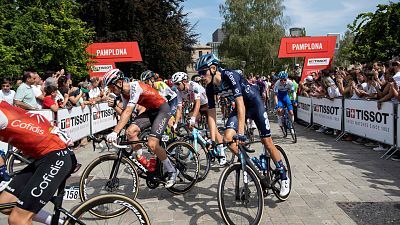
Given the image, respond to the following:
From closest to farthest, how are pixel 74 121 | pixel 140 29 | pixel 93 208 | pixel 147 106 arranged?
1. pixel 93 208
2. pixel 147 106
3. pixel 74 121
4. pixel 140 29

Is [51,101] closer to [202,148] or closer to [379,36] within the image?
[202,148]

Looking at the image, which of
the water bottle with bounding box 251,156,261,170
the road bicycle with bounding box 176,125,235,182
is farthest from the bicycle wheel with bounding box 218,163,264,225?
the road bicycle with bounding box 176,125,235,182

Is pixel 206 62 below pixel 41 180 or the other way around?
the other way around

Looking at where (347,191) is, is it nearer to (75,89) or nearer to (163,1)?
(75,89)

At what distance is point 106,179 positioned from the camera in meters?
5.03

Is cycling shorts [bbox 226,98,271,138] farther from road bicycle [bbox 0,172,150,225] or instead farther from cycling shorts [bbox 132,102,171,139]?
road bicycle [bbox 0,172,150,225]

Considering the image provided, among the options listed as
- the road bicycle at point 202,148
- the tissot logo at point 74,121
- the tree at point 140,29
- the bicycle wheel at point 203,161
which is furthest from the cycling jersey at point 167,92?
the tree at point 140,29

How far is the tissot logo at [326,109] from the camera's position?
11828 mm

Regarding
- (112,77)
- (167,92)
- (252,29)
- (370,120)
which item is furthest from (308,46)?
(252,29)

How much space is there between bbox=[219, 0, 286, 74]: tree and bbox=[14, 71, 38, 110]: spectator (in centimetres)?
4217

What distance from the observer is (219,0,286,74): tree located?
50.0m

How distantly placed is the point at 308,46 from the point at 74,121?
40.7 ft

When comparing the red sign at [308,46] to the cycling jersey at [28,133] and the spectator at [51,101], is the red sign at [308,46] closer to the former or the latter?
the spectator at [51,101]

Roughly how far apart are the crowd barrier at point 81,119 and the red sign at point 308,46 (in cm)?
930
